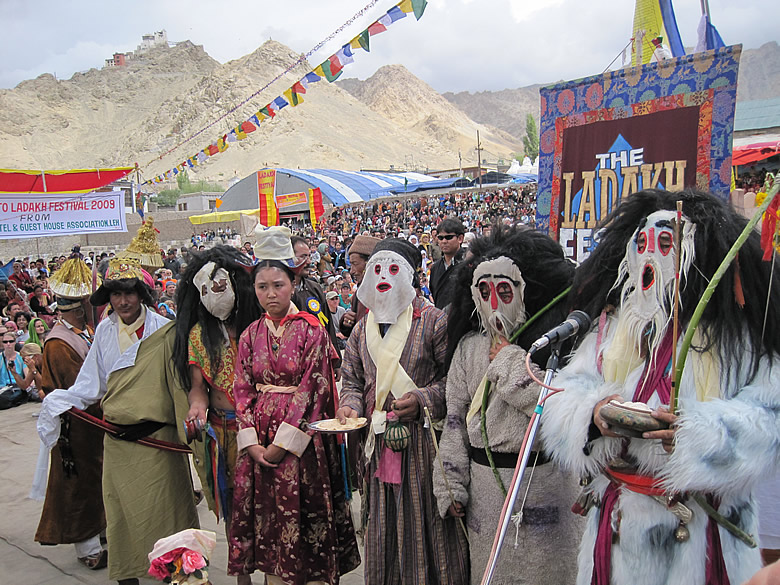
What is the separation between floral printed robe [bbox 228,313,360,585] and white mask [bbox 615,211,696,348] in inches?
63.8

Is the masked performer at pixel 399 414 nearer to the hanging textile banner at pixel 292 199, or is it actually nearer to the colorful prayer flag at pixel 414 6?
the colorful prayer flag at pixel 414 6

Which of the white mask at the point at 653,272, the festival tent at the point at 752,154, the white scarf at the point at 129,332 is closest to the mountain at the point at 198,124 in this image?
the festival tent at the point at 752,154

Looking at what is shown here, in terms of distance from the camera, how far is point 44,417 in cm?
354

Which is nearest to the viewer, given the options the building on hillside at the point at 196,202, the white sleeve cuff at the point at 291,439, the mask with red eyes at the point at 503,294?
the mask with red eyes at the point at 503,294

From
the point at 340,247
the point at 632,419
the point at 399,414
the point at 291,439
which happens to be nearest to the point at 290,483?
the point at 291,439

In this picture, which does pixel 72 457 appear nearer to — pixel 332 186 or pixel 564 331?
pixel 564 331

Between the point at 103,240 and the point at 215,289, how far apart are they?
3244 cm

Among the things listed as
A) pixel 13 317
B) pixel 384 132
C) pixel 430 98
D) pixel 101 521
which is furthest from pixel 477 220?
pixel 430 98

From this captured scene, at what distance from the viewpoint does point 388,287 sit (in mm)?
3033

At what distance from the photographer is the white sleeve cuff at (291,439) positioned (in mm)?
3012

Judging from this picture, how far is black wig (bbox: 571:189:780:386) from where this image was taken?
1890 millimetres

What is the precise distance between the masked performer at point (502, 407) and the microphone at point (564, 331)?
0.36 m

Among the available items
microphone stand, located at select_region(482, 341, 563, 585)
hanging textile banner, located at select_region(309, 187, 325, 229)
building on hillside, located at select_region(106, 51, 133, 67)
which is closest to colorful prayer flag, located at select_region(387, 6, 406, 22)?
microphone stand, located at select_region(482, 341, 563, 585)

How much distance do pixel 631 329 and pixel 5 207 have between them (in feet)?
31.3
